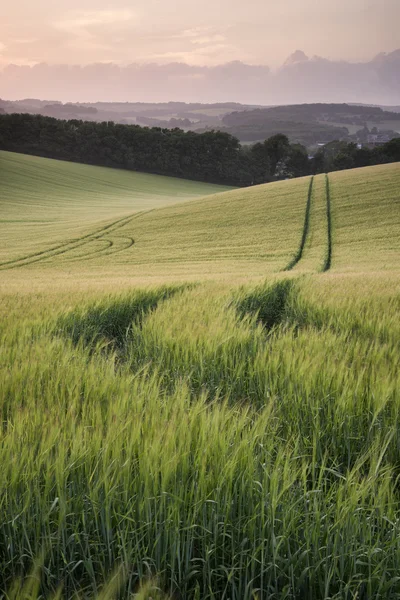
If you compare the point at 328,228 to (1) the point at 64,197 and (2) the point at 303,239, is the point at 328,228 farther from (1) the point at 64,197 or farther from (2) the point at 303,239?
(1) the point at 64,197

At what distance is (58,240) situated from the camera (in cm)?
3391

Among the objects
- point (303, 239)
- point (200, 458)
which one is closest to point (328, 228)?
point (303, 239)

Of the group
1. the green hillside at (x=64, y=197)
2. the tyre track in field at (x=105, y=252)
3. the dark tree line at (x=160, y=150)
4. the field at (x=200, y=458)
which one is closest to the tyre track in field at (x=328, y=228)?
the tyre track in field at (x=105, y=252)

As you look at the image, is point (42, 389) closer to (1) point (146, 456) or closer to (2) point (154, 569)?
(1) point (146, 456)

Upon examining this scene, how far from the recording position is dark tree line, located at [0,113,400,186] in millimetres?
91250

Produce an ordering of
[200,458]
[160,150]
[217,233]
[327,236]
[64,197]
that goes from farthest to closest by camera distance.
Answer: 1. [160,150]
2. [64,197]
3. [217,233]
4. [327,236]
5. [200,458]

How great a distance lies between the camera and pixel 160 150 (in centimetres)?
9269

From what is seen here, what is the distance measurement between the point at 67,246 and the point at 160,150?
218ft

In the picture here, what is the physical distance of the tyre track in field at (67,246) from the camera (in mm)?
26797

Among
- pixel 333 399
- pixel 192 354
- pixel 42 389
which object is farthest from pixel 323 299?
pixel 42 389

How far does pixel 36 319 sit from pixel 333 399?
12.9 ft

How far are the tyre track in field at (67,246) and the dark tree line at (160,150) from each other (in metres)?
53.5

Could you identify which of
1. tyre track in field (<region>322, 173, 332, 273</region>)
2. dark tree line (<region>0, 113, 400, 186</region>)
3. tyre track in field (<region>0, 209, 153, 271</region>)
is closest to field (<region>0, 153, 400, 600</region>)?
tyre track in field (<region>322, 173, 332, 273</region>)

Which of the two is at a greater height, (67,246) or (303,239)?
(303,239)
